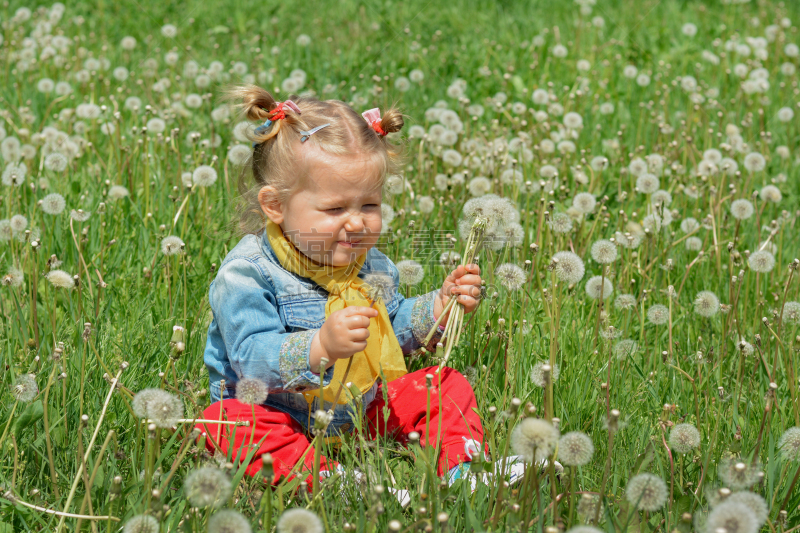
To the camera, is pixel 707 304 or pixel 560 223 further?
pixel 560 223

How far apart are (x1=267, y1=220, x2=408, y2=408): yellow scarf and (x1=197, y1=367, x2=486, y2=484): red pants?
9 cm

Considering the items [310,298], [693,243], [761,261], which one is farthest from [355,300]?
[693,243]

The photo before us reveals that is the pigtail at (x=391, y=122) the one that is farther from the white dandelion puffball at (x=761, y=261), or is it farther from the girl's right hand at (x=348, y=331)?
the white dandelion puffball at (x=761, y=261)

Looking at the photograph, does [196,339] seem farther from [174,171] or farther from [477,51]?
[477,51]

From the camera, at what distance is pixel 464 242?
3.16 metres

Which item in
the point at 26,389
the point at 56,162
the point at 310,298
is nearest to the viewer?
the point at 26,389

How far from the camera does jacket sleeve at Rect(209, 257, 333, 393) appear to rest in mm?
2127

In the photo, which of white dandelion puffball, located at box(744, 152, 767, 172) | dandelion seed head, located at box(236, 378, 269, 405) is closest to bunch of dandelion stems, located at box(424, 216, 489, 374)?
dandelion seed head, located at box(236, 378, 269, 405)

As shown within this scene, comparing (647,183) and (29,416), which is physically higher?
(647,183)

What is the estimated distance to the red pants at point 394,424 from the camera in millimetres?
2178

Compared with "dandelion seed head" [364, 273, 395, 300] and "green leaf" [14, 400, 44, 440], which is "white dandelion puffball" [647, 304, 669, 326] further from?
"green leaf" [14, 400, 44, 440]

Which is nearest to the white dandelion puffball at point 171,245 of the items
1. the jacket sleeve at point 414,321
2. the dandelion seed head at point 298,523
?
the jacket sleeve at point 414,321

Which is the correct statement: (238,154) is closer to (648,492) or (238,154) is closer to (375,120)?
(375,120)

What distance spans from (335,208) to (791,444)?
1267mm
